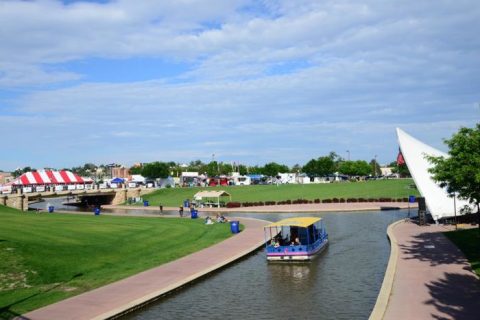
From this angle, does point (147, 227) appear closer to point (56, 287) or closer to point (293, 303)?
point (56, 287)

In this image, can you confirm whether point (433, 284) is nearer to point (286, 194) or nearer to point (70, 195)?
point (286, 194)

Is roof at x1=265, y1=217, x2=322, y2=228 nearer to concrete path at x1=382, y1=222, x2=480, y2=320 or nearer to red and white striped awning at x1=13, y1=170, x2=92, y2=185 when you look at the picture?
concrete path at x1=382, y1=222, x2=480, y2=320

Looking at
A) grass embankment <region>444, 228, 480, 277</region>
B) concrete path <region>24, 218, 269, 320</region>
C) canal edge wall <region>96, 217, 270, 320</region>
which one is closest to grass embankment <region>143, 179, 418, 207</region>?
grass embankment <region>444, 228, 480, 277</region>

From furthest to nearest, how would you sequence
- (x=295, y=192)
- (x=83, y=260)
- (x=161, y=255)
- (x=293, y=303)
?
(x=295, y=192)
(x=161, y=255)
(x=83, y=260)
(x=293, y=303)

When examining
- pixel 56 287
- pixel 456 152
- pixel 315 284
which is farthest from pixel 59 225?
pixel 456 152

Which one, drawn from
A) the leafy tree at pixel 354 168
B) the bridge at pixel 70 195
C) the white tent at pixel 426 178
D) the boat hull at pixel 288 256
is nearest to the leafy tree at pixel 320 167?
the leafy tree at pixel 354 168

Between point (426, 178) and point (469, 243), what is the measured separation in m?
13.9

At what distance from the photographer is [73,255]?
1027 inches

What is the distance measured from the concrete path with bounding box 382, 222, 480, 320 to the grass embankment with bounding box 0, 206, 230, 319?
1236cm

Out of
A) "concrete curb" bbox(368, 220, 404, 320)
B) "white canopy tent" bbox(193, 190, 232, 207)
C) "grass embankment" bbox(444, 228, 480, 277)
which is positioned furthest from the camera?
"white canopy tent" bbox(193, 190, 232, 207)

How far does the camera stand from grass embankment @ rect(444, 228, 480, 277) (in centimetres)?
2290

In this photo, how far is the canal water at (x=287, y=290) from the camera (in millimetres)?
17719

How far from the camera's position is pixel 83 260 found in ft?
84.0

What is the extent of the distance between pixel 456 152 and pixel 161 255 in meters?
17.5
